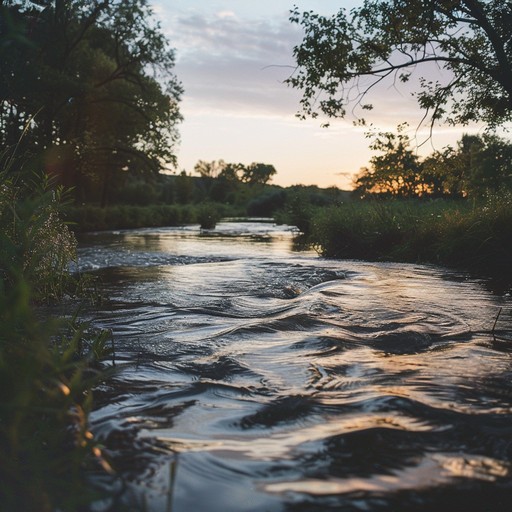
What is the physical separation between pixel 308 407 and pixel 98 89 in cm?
3070

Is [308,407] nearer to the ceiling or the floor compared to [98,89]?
nearer to the floor

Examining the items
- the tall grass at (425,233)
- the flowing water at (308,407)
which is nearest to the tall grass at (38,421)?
the flowing water at (308,407)


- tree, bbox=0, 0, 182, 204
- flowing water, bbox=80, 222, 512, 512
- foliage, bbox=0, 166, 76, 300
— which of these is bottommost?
flowing water, bbox=80, 222, 512, 512

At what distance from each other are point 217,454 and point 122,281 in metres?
6.24

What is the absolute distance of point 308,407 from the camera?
2.53 metres

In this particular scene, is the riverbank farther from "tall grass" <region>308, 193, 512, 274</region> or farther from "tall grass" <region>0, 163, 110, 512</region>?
"tall grass" <region>0, 163, 110, 512</region>

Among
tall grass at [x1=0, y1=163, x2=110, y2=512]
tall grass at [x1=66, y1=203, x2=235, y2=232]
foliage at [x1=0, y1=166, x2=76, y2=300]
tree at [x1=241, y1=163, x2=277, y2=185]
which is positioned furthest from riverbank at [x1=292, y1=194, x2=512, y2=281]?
tree at [x1=241, y1=163, x2=277, y2=185]

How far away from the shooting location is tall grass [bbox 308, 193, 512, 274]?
28.7ft

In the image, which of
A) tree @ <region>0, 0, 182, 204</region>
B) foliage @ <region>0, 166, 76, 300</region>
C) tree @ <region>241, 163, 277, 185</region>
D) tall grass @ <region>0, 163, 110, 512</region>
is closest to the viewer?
tall grass @ <region>0, 163, 110, 512</region>

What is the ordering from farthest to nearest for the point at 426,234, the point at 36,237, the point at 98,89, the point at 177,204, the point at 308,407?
the point at 177,204 < the point at 98,89 < the point at 426,234 < the point at 36,237 < the point at 308,407

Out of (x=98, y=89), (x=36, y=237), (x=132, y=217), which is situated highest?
(x=98, y=89)

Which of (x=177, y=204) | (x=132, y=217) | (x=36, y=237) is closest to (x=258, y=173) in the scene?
(x=177, y=204)

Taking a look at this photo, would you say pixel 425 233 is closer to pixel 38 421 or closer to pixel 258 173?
pixel 38 421

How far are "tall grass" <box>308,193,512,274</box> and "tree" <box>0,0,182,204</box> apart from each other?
14310 millimetres
